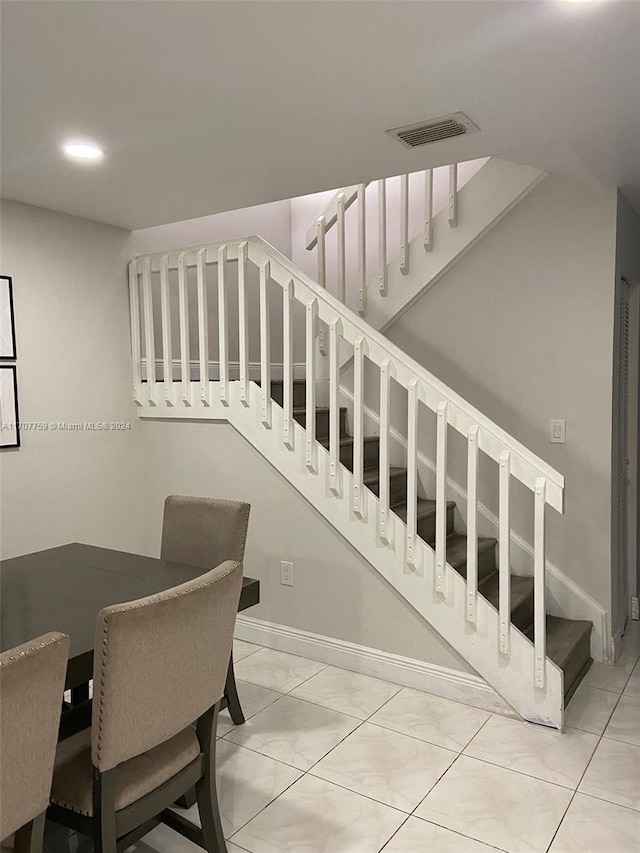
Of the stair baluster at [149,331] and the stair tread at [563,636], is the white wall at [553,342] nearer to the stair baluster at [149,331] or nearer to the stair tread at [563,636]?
the stair tread at [563,636]

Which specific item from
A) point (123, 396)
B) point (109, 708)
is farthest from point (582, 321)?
point (109, 708)

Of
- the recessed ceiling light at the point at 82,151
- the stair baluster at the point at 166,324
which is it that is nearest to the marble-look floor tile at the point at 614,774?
the stair baluster at the point at 166,324

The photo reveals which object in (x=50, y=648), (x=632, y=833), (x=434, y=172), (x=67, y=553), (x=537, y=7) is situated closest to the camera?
(x=50, y=648)

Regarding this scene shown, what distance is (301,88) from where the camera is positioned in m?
2.08

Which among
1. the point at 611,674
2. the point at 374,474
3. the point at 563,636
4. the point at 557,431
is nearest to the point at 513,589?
the point at 563,636

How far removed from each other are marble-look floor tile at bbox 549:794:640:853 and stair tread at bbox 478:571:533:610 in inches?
39.9

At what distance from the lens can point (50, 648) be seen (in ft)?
4.26

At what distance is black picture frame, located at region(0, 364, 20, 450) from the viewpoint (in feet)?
10.7

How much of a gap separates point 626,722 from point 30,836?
237 centimetres

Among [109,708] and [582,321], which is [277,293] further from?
[109,708]

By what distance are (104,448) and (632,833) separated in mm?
3037

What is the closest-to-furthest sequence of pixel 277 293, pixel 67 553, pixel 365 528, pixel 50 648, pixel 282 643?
pixel 50 648
pixel 67 553
pixel 365 528
pixel 282 643
pixel 277 293

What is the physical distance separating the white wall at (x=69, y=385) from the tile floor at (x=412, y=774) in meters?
1.32

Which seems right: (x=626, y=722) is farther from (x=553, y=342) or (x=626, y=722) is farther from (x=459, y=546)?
(x=553, y=342)
